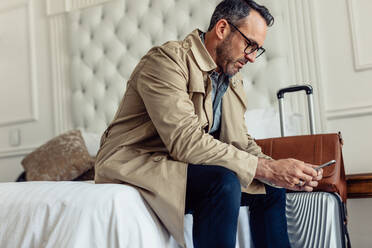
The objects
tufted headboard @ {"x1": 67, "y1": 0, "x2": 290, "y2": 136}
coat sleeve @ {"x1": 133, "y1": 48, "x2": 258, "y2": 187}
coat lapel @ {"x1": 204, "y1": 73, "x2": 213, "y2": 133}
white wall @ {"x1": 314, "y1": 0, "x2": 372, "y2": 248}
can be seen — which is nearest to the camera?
coat sleeve @ {"x1": 133, "y1": 48, "x2": 258, "y2": 187}

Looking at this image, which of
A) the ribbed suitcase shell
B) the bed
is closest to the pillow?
the bed

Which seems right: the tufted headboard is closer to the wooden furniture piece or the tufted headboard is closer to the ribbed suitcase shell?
the wooden furniture piece

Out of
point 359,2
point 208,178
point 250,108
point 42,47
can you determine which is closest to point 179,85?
point 208,178

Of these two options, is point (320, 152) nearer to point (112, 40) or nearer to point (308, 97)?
point (308, 97)

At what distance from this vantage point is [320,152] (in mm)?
2168

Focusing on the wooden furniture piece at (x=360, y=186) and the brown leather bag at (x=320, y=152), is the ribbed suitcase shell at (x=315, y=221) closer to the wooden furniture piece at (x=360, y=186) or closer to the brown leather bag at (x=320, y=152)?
the brown leather bag at (x=320, y=152)

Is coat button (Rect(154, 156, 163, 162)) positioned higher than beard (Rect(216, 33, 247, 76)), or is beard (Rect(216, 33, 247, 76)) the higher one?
beard (Rect(216, 33, 247, 76))

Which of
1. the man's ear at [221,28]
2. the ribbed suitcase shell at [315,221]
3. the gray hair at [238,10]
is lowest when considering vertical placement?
the ribbed suitcase shell at [315,221]

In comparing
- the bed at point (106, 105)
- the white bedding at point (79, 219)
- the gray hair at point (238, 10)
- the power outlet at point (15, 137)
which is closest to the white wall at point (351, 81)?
the bed at point (106, 105)

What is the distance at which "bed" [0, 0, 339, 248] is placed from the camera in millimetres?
1295

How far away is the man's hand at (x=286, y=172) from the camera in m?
1.50

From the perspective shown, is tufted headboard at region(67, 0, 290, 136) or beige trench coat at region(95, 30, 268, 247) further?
tufted headboard at region(67, 0, 290, 136)

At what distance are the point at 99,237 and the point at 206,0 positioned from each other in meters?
2.50

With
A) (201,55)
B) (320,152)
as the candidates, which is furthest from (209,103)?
(320,152)
